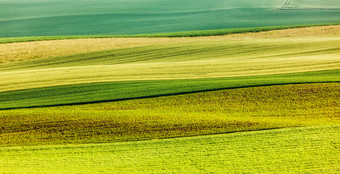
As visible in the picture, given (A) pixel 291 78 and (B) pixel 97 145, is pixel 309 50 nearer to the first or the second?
(A) pixel 291 78

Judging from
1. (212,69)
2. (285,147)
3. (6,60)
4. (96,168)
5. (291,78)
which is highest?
(6,60)

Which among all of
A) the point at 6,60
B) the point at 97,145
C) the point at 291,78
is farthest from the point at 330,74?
the point at 6,60

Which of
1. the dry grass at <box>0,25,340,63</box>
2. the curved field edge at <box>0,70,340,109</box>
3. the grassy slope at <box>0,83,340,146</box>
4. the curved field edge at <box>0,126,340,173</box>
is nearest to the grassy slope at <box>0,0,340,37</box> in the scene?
the dry grass at <box>0,25,340,63</box>

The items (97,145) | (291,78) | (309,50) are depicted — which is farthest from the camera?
(309,50)

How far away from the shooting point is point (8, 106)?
16297 mm

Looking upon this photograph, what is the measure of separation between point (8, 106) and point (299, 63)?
16.2 m

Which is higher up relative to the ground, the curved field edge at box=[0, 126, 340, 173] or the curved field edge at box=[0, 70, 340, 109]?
the curved field edge at box=[0, 70, 340, 109]

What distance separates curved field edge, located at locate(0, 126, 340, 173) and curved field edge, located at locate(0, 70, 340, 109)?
4659 millimetres

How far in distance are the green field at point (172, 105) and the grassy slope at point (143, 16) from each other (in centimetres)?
497

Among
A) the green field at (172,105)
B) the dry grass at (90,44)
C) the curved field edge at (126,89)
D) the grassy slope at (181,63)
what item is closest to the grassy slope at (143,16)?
the dry grass at (90,44)

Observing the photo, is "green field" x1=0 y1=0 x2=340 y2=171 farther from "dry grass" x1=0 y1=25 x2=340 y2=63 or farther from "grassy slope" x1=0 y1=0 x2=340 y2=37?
"grassy slope" x1=0 y1=0 x2=340 y2=37

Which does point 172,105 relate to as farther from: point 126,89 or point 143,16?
point 143,16

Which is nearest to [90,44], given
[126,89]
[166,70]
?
[166,70]

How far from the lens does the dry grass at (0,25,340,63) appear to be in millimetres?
27328
